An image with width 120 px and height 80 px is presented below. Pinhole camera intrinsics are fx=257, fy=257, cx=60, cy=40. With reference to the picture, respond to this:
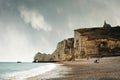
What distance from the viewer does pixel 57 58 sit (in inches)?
6245

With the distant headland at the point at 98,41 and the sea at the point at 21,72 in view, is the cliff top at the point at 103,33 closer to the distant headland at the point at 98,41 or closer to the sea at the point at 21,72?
the distant headland at the point at 98,41

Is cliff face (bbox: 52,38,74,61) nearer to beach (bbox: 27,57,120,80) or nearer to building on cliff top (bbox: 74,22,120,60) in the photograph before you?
building on cliff top (bbox: 74,22,120,60)

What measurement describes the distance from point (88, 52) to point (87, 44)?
3.95 m

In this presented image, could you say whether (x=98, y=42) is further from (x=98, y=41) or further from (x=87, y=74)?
(x=87, y=74)

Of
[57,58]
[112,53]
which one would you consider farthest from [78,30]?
[57,58]

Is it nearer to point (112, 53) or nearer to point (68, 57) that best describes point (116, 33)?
point (112, 53)

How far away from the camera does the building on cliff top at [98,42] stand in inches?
3812

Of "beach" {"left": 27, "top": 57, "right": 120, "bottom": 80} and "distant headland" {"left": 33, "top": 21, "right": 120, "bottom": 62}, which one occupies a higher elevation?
"distant headland" {"left": 33, "top": 21, "right": 120, "bottom": 62}

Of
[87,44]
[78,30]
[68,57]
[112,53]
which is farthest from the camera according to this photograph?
[68,57]

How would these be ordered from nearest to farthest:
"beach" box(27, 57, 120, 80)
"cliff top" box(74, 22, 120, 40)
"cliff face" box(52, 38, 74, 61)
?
1. "beach" box(27, 57, 120, 80)
2. "cliff top" box(74, 22, 120, 40)
3. "cliff face" box(52, 38, 74, 61)

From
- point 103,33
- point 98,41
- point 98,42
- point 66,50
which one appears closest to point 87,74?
point 98,42

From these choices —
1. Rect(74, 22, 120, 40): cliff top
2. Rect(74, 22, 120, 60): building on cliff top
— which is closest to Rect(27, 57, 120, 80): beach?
Rect(74, 22, 120, 60): building on cliff top

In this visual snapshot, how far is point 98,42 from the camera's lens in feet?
327

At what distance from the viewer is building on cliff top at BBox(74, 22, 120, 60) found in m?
96.8
